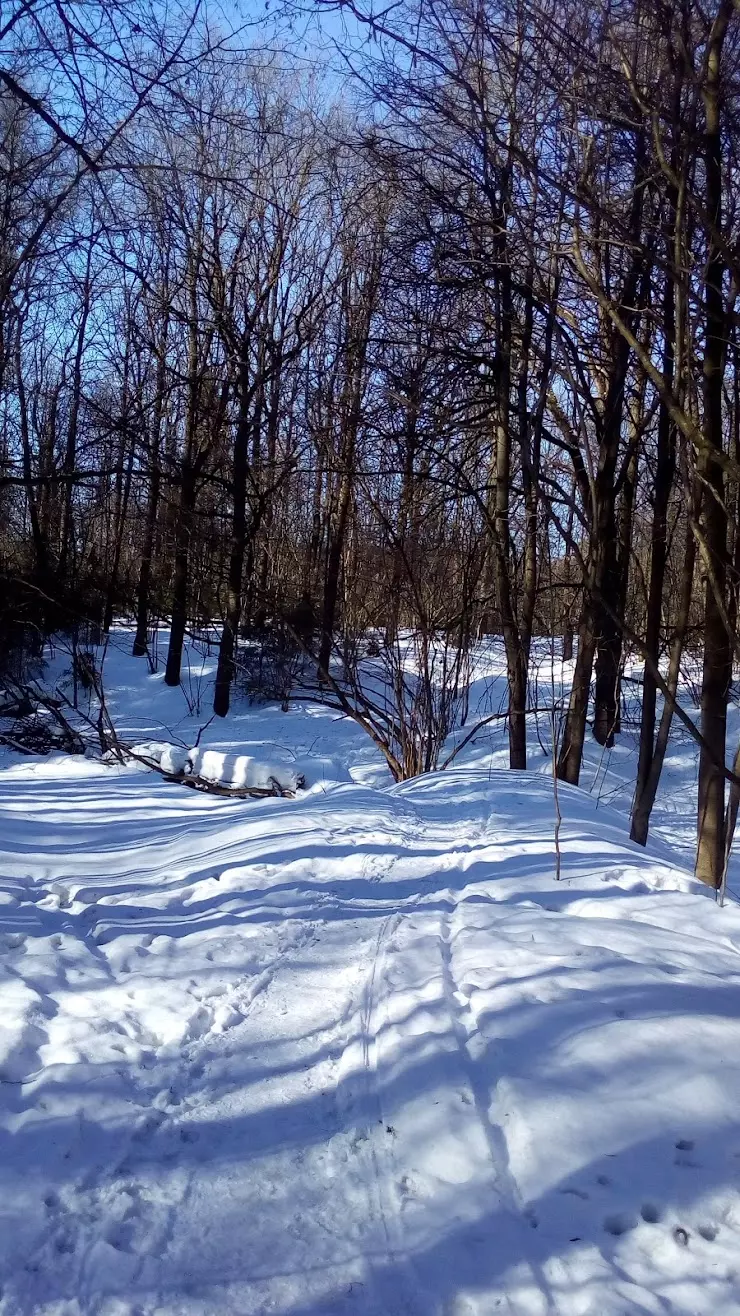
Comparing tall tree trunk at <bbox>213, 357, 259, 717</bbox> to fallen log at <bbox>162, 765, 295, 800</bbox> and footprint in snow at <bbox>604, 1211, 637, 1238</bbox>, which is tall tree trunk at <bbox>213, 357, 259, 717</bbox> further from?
footprint in snow at <bbox>604, 1211, 637, 1238</bbox>

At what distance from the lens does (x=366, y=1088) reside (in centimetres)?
338

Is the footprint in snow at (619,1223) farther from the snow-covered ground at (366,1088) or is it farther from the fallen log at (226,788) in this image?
the fallen log at (226,788)

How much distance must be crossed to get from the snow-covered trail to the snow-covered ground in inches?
0.4

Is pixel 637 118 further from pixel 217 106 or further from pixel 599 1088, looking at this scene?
pixel 599 1088

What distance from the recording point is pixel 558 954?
14.0ft

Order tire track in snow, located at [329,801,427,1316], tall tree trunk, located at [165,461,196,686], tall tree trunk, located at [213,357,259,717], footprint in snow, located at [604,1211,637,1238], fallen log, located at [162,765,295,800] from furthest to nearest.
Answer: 1. tall tree trunk, located at [165,461,196,686]
2. tall tree trunk, located at [213,357,259,717]
3. fallen log, located at [162,765,295,800]
4. footprint in snow, located at [604,1211,637,1238]
5. tire track in snow, located at [329,801,427,1316]

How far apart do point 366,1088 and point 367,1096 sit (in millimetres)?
51

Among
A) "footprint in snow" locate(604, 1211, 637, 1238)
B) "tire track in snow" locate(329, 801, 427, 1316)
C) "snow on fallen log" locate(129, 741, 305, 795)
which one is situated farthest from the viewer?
"snow on fallen log" locate(129, 741, 305, 795)

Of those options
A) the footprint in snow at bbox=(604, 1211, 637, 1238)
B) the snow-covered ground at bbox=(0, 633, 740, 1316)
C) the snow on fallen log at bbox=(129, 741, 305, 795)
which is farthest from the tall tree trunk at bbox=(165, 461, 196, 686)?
the footprint in snow at bbox=(604, 1211, 637, 1238)

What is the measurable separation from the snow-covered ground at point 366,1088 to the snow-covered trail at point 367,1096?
1 centimetres

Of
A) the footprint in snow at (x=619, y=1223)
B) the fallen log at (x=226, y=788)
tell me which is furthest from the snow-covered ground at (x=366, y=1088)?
the fallen log at (x=226, y=788)

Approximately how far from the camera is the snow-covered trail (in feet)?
8.14

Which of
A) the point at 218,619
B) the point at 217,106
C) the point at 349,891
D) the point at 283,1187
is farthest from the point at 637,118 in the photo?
the point at 218,619

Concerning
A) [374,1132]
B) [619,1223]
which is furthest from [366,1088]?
[619,1223]
